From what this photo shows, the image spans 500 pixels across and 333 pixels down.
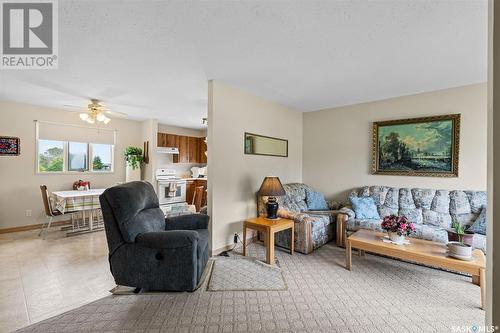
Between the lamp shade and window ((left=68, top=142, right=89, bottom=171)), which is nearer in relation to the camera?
the lamp shade

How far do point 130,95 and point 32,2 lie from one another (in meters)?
2.20

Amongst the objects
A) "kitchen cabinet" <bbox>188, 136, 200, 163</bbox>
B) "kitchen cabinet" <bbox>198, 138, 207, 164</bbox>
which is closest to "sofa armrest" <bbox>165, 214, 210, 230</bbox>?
"kitchen cabinet" <bbox>188, 136, 200, 163</bbox>

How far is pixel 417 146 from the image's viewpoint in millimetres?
3604

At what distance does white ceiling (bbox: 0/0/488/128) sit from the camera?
171cm

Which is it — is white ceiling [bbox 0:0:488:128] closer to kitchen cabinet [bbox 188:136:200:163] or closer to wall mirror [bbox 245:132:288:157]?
wall mirror [bbox 245:132:288:157]

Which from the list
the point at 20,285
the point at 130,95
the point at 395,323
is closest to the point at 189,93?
the point at 130,95

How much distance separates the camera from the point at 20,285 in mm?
2311

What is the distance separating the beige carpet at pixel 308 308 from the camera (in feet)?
5.67

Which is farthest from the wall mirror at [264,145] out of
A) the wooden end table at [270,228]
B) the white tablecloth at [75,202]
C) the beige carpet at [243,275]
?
the white tablecloth at [75,202]

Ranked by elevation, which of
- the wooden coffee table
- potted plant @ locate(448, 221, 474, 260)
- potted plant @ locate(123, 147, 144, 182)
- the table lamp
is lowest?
the wooden coffee table

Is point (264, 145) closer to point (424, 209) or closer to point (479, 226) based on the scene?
point (424, 209)

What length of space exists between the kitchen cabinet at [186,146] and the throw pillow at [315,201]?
13.6 ft

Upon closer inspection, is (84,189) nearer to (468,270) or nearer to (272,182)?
(272,182)

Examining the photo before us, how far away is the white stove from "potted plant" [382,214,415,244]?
5.15m
